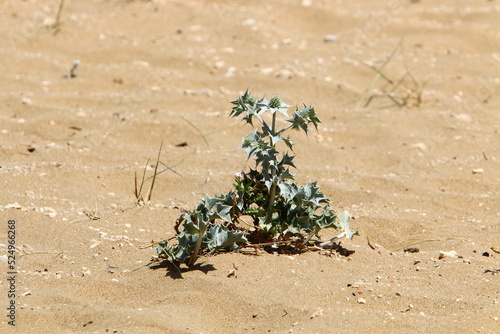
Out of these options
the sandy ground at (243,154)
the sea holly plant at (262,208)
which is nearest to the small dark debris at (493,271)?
the sandy ground at (243,154)

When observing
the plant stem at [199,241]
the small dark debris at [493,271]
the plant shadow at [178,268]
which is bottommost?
the plant shadow at [178,268]

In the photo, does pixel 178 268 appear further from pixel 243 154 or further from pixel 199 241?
pixel 243 154

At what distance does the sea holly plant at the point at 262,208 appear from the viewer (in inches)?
92.3

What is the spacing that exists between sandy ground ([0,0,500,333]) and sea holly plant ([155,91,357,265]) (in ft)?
0.28

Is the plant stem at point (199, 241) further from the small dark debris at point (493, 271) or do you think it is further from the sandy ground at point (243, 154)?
the small dark debris at point (493, 271)

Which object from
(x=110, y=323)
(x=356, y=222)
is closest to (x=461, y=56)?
(x=356, y=222)

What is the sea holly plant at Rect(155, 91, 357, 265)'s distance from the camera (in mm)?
2344

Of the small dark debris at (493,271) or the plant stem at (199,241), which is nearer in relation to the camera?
the plant stem at (199,241)

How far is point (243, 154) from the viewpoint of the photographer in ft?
11.6

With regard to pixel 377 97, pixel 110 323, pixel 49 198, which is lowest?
pixel 110 323

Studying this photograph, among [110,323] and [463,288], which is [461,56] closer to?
[463,288]

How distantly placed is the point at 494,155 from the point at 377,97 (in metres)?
0.87

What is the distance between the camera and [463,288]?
2.33 m

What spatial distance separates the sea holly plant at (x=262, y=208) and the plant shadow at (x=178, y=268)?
27 mm
